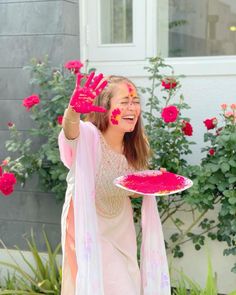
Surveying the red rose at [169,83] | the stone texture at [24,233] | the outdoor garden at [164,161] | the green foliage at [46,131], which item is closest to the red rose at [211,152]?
the outdoor garden at [164,161]

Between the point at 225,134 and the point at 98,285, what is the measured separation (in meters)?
1.18

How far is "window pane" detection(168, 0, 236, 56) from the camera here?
11.0 ft

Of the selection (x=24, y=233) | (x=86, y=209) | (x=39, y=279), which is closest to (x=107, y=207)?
(x=86, y=209)

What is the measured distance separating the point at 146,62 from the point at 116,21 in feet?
1.29

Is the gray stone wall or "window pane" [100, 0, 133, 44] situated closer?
the gray stone wall

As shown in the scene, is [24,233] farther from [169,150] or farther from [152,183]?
[152,183]

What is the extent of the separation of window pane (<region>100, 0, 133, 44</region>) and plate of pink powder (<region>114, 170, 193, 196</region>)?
1.60 m

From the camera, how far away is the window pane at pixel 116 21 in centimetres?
355

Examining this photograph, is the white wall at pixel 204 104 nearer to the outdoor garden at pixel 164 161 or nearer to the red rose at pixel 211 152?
the outdoor garden at pixel 164 161

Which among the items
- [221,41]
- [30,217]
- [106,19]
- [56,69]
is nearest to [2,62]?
[56,69]

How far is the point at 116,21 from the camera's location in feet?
11.8

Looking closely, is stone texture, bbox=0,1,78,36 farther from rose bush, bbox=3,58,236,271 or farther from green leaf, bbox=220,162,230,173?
green leaf, bbox=220,162,230,173

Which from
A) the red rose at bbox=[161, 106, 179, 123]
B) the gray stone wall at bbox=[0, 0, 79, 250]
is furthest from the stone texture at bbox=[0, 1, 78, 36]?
the red rose at bbox=[161, 106, 179, 123]

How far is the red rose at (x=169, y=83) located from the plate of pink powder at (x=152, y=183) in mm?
873
